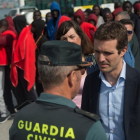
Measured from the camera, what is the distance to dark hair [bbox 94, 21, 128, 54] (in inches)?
79.9

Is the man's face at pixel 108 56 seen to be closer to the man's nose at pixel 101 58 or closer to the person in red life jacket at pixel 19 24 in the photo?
the man's nose at pixel 101 58

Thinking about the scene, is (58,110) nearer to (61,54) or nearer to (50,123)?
(50,123)

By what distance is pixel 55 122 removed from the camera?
1316 mm

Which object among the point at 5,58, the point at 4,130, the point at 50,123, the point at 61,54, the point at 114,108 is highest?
the point at 61,54

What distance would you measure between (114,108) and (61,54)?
769mm

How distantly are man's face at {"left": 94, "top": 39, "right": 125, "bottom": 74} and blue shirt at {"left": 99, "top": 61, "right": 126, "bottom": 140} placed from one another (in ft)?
0.23

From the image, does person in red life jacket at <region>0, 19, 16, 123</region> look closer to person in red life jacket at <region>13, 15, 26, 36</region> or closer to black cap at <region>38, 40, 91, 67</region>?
person in red life jacket at <region>13, 15, 26, 36</region>

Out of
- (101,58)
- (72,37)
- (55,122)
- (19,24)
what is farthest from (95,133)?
(19,24)

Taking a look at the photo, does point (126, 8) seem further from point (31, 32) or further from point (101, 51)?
point (101, 51)

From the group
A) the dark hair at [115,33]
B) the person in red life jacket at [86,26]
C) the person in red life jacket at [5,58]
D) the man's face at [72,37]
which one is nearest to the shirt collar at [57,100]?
the dark hair at [115,33]

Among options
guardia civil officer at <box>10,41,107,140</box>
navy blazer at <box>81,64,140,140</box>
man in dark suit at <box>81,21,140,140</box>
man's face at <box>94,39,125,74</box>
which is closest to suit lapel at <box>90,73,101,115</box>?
man in dark suit at <box>81,21,140,140</box>

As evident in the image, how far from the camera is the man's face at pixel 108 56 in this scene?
2.05 meters

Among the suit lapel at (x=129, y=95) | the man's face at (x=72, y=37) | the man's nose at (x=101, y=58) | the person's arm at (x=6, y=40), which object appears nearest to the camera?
the suit lapel at (x=129, y=95)

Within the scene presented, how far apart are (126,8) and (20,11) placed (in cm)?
1336
